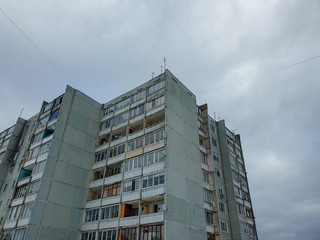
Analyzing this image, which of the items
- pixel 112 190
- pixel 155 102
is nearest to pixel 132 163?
pixel 112 190

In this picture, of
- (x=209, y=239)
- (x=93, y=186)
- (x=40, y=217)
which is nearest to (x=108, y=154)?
(x=93, y=186)

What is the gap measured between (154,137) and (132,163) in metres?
4.91

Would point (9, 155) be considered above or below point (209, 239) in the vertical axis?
above

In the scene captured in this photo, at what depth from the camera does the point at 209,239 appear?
115 ft

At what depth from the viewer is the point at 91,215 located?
3588 cm

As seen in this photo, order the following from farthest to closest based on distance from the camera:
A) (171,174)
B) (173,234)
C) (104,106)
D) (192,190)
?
(104,106) → (192,190) → (171,174) → (173,234)

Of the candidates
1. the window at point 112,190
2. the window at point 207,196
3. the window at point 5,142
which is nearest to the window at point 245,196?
the window at point 207,196

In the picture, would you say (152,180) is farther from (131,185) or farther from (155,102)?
(155,102)

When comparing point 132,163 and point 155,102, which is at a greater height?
point 155,102

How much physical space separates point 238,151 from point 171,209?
29360 millimetres

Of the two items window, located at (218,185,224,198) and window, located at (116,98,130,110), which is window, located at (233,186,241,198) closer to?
window, located at (218,185,224,198)

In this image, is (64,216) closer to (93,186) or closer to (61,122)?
(93,186)

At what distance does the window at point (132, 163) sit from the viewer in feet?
115

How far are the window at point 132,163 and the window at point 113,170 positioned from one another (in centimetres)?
204
